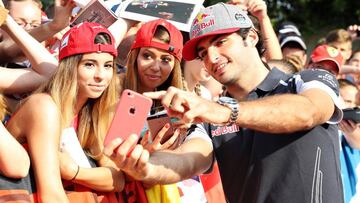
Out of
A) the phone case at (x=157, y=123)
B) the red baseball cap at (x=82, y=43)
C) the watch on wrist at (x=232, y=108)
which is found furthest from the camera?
the red baseball cap at (x=82, y=43)

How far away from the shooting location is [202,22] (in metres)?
4.41

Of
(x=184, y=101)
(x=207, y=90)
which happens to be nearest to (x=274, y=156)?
(x=184, y=101)

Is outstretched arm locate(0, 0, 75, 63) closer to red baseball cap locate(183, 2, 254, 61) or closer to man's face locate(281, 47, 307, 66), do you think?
red baseball cap locate(183, 2, 254, 61)

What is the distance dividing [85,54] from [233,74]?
96 cm

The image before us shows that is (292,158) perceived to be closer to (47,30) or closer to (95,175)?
(95,175)

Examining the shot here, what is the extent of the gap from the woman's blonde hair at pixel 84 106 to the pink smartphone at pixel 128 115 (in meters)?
1.35

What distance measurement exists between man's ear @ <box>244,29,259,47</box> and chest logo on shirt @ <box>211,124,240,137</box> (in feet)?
1.54

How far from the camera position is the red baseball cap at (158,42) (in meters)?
5.43

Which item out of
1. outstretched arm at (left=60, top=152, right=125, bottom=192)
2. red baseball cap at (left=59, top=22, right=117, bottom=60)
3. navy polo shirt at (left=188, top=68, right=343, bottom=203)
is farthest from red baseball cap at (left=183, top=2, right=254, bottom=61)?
outstretched arm at (left=60, top=152, right=125, bottom=192)

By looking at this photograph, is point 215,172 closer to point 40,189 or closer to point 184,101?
point 40,189

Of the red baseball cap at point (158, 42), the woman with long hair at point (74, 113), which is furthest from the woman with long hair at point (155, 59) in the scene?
the woman with long hair at point (74, 113)

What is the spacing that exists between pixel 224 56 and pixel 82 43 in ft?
3.02

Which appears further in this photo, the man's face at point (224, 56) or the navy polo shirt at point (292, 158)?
the man's face at point (224, 56)

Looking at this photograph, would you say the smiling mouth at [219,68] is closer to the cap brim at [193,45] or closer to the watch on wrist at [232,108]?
the cap brim at [193,45]
